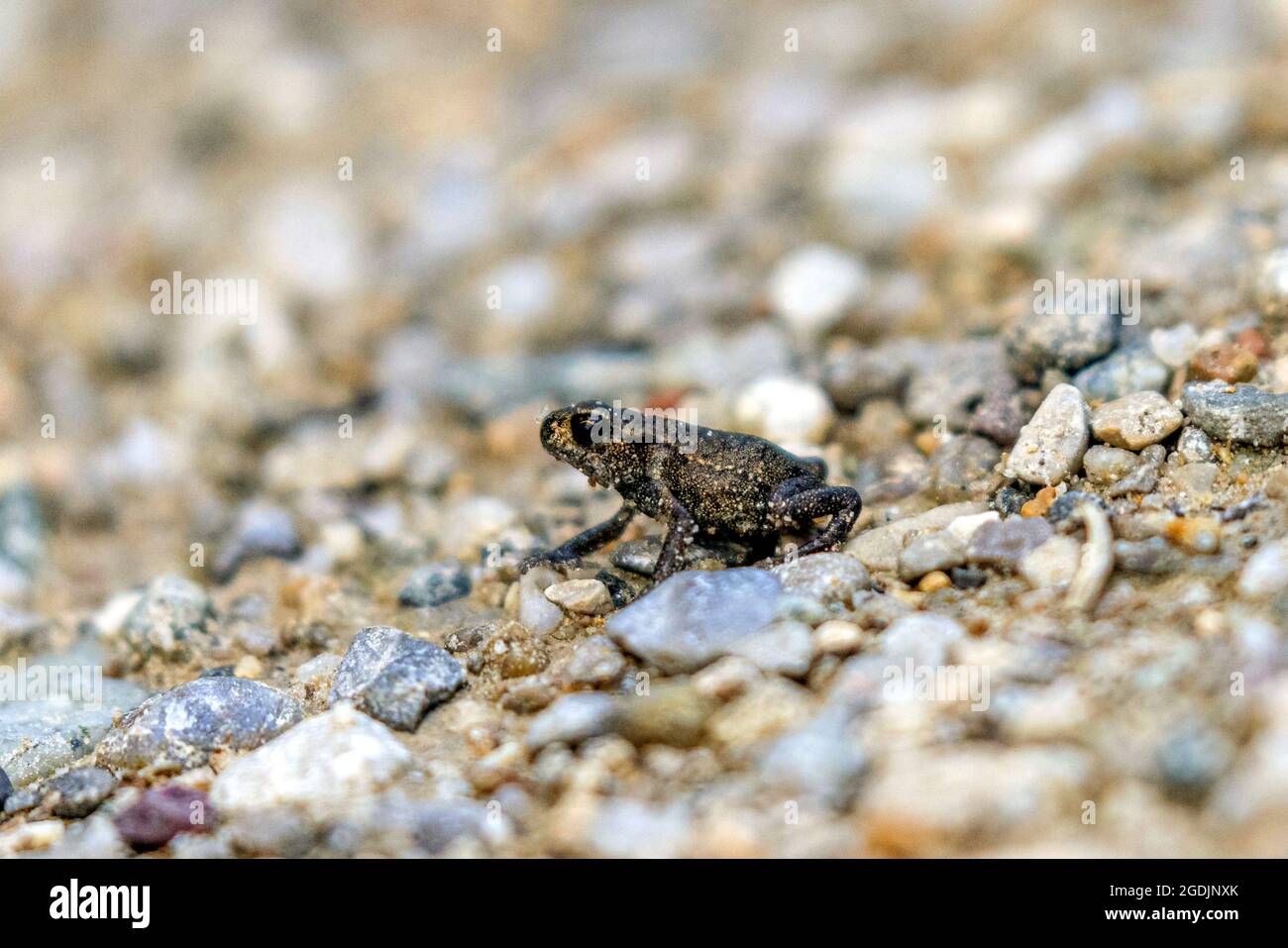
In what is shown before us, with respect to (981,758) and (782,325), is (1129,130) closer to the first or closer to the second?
(782,325)

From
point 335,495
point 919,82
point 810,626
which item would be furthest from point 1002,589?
point 919,82

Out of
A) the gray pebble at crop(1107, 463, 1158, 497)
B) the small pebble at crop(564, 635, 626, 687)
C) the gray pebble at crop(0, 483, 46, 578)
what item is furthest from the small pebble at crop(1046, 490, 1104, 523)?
the gray pebble at crop(0, 483, 46, 578)

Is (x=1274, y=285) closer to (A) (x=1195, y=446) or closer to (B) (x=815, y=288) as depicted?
(A) (x=1195, y=446)

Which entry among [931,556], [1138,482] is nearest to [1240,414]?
[1138,482]

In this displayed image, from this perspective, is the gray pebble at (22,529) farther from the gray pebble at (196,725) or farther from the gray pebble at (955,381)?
the gray pebble at (955,381)

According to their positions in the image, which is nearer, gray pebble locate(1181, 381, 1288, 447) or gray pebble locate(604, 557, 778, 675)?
gray pebble locate(604, 557, 778, 675)

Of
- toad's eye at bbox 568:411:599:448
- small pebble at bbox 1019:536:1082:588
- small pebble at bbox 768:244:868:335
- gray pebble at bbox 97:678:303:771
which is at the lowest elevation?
gray pebble at bbox 97:678:303:771

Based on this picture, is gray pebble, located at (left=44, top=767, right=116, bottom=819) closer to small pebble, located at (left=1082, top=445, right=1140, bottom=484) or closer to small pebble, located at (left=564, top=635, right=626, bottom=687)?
small pebble, located at (left=564, top=635, right=626, bottom=687)

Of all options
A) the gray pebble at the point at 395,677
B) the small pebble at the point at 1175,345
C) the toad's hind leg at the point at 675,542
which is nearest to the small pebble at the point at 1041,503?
the small pebble at the point at 1175,345
